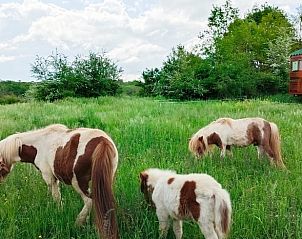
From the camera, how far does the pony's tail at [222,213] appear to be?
3910mm

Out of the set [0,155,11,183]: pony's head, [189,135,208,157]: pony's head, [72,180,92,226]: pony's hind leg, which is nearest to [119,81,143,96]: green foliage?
[189,135,208,157]: pony's head

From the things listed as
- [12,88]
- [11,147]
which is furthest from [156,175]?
[12,88]

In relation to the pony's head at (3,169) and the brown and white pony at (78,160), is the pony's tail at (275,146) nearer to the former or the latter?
the brown and white pony at (78,160)

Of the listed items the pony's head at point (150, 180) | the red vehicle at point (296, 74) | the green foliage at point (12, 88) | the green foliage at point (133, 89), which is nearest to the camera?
the pony's head at point (150, 180)

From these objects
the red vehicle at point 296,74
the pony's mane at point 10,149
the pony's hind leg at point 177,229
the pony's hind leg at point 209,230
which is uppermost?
the red vehicle at point 296,74

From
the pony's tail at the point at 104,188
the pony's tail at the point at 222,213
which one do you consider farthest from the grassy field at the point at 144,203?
the pony's tail at the point at 222,213

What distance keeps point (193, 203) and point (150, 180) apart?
3.16 feet

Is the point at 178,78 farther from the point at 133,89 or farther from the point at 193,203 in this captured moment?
the point at 193,203

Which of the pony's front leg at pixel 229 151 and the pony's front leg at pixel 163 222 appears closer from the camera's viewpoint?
the pony's front leg at pixel 163 222

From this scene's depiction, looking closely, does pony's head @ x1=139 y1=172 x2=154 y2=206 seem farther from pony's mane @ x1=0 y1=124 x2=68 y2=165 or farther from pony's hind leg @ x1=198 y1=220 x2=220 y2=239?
pony's mane @ x1=0 y1=124 x2=68 y2=165

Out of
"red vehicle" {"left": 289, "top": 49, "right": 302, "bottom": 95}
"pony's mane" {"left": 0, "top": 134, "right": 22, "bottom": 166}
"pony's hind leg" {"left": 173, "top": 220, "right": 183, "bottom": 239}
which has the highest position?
"red vehicle" {"left": 289, "top": 49, "right": 302, "bottom": 95}

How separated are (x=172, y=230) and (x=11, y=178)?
9.04 ft

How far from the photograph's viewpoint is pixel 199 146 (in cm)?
781

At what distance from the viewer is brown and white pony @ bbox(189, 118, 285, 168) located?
757cm
